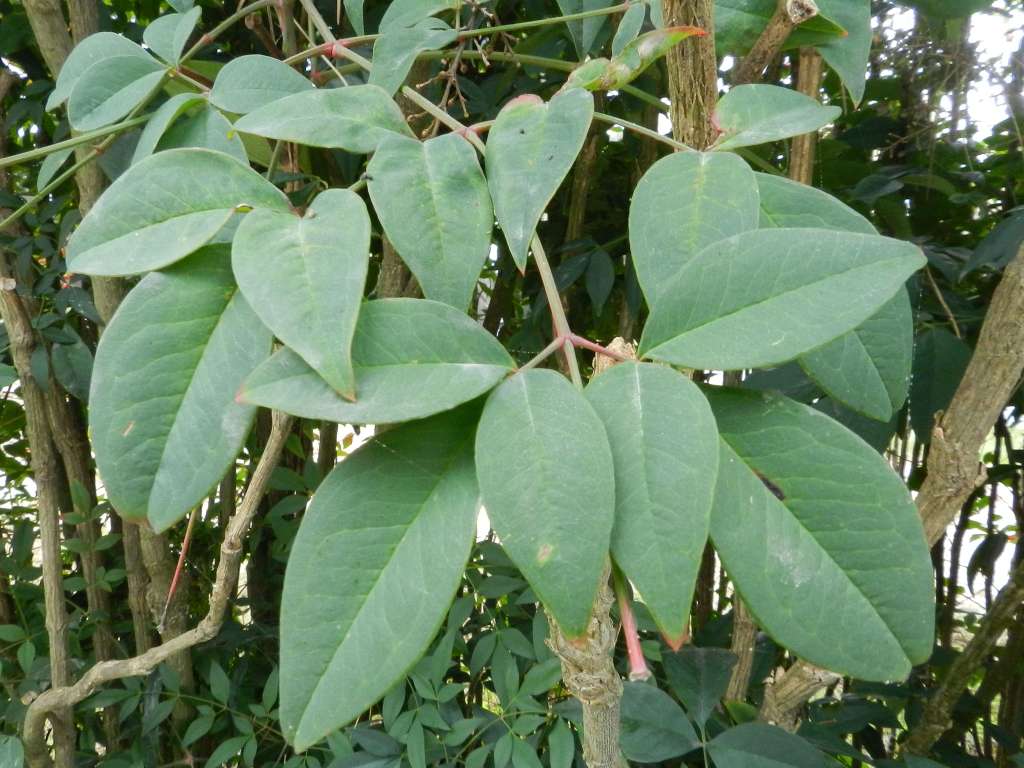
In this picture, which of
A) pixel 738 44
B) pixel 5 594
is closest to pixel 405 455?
pixel 738 44

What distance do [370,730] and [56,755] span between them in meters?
0.38

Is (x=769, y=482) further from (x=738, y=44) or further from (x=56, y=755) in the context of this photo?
(x=56, y=755)

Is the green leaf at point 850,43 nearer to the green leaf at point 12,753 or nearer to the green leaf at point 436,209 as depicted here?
the green leaf at point 436,209

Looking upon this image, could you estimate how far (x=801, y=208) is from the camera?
1.12ft

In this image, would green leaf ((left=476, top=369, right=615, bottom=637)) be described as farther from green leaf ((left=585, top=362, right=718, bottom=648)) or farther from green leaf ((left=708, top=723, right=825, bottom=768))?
green leaf ((left=708, top=723, right=825, bottom=768))

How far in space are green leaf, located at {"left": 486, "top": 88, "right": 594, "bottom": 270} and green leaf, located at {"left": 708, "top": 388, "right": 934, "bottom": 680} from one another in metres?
0.10

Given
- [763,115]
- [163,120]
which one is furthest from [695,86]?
[163,120]

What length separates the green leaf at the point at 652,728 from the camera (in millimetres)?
595

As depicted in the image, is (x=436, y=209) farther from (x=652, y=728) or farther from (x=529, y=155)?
(x=652, y=728)

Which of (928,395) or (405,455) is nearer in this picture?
(405,455)

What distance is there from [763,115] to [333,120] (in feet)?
0.58

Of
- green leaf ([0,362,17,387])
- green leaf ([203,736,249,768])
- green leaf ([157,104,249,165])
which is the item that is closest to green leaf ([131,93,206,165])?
green leaf ([157,104,249,165])

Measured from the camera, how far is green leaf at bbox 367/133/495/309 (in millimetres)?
296

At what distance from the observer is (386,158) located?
1.03 feet
